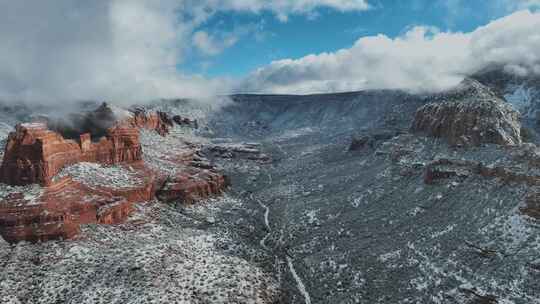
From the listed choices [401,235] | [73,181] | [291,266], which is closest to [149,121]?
[73,181]

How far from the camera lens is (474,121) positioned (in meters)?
73.2

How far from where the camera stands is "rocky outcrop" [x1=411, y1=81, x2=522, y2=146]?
230ft

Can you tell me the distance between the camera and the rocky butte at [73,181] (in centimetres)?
4856

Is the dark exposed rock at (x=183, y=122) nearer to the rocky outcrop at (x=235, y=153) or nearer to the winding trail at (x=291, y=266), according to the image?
the rocky outcrop at (x=235, y=153)

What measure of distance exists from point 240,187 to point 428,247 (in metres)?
56.9

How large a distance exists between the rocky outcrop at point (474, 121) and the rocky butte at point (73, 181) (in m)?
46.8

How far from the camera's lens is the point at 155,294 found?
41844 mm

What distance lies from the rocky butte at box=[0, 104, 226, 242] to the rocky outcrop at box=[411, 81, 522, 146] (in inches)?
1842

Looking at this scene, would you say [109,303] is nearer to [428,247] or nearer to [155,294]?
[155,294]

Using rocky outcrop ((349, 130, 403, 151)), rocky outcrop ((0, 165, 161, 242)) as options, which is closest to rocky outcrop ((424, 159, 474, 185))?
rocky outcrop ((349, 130, 403, 151))

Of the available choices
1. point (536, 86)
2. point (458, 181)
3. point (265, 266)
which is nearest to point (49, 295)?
point (265, 266)

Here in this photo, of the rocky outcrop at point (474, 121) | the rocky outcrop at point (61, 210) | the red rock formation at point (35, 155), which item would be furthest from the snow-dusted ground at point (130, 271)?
the rocky outcrop at point (474, 121)

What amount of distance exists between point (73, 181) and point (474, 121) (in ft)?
222

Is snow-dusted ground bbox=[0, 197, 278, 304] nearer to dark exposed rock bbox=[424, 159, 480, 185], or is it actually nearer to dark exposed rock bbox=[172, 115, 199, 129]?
dark exposed rock bbox=[424, 159, 480, 185]
